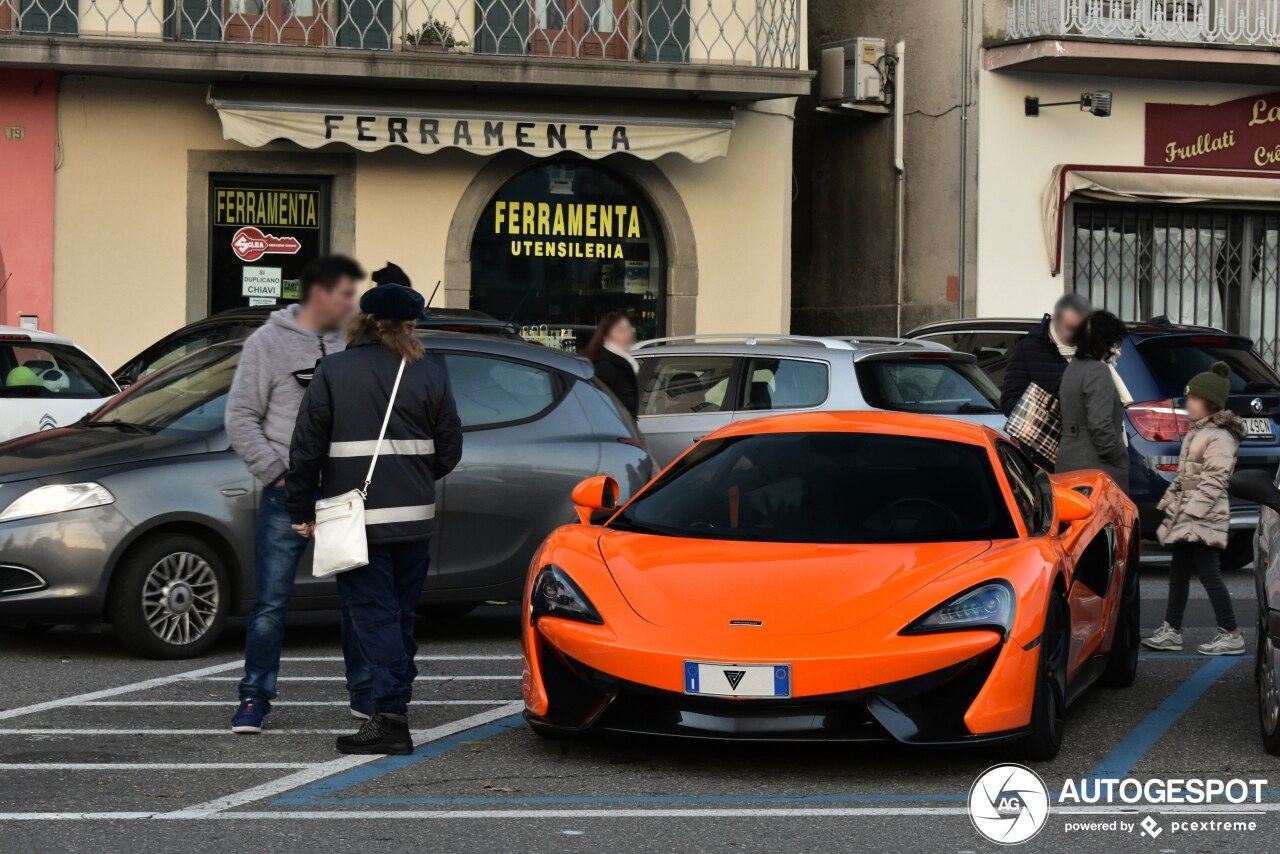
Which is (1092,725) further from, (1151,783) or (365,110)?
(365,110)

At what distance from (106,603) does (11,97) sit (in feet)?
35.2

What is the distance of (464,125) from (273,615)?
11.9 m

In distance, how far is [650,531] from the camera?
7.25 metres

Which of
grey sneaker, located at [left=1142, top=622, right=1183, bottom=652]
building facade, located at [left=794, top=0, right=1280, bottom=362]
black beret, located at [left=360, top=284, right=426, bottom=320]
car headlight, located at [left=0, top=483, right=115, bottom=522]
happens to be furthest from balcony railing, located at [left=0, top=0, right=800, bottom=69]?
black beret, located at [left=360, top=284, right=426, bottom=320]

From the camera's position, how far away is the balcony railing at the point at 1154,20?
65.9 ft

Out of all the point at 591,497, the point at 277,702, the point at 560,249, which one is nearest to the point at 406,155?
the point at 560,249

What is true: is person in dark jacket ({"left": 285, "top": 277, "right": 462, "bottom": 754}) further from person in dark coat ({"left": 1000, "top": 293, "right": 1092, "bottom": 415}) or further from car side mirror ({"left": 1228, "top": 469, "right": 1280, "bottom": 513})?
person in dark coat ({"left": 1000, "top": 293, "right": 1092, "bottom": 415})

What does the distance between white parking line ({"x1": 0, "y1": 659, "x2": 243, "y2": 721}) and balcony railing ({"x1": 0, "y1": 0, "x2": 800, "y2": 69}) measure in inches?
406

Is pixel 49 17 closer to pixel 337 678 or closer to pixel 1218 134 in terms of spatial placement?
pixel 337 678

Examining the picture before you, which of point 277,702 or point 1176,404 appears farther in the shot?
point 1176,404

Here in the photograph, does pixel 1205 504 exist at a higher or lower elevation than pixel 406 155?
lower

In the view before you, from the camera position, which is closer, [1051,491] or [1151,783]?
[1151,783]

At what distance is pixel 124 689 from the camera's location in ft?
26.7

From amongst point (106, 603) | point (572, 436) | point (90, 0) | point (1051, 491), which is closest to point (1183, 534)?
point (1051, 491)
